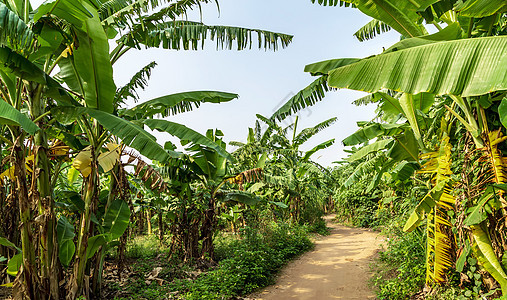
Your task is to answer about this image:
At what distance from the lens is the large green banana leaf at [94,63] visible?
3.86m

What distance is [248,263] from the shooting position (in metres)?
6.58

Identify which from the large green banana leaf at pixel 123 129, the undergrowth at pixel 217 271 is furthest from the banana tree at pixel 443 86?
the undergrowth at pixel 217 271

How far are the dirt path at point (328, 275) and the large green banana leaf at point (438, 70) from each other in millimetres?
4200

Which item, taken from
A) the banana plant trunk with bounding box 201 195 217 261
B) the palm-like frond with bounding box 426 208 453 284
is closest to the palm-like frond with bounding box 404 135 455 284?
the palm-like frond with bounding box 426 208 453 284

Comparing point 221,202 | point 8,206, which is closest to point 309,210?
point 221,202

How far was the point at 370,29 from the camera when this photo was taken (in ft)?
23.1

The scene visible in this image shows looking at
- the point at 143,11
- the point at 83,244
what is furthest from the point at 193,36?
the point at 83,244

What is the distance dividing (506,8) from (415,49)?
0.85 meters

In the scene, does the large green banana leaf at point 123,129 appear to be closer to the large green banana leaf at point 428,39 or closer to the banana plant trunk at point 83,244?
the banana plant trunk at point 83,244

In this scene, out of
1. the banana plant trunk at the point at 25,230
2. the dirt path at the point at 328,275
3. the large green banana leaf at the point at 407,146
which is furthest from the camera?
the dirt path at the point at 328,275

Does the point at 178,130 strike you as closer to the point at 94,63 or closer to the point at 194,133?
the point at 194,133

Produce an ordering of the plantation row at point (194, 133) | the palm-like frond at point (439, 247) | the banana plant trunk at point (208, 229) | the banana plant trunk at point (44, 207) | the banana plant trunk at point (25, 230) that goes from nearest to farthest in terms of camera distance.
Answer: the plantation row at point (194, 133), the banana plant trunk at point (25, 230), the banana plant trunk at point (44, 207), the palm-like frond at point (439, 247), the banana plant trunk at point (208, 229)

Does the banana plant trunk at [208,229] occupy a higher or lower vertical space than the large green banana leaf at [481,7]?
lower

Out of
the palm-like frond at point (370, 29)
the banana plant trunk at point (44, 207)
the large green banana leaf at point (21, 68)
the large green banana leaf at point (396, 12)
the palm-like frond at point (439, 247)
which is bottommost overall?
the palm-like frond at point (439, 247)
